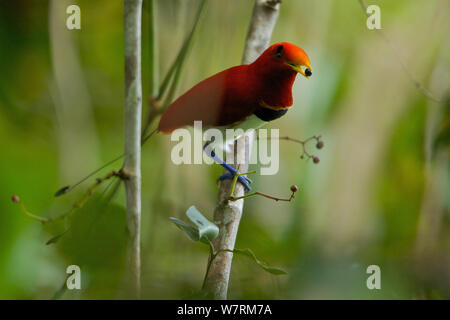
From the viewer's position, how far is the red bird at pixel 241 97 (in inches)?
28.5

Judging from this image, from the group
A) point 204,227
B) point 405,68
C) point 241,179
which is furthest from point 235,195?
point 405,68

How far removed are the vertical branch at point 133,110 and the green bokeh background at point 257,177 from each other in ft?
0.10

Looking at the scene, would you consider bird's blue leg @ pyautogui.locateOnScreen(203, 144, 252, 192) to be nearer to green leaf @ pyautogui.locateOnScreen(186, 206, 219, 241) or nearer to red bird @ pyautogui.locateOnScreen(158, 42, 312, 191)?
red bird @ pyautogui.locateOnScreen(158, 42, 312, 191)

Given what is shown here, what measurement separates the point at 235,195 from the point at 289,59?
0.26m

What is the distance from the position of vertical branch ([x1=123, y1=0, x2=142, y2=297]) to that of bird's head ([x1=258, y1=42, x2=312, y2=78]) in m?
0.23

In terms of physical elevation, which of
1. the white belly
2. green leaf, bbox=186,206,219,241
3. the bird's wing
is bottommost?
green leaf, bbox=186,206,219,241

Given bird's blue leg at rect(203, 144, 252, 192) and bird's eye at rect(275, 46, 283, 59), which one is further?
bird's blue leg at rect(203, 144, 252, 192)

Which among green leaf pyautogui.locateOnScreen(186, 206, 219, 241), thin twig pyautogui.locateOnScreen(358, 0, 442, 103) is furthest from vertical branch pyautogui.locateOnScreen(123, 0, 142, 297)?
thin twig pyautogui.locateOnScreen(358, 0, 442, 103)

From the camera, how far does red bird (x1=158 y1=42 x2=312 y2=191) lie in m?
0.73

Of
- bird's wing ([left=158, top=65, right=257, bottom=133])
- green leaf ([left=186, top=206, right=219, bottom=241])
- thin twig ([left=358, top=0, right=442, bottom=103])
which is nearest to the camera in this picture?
green leaf ([left=186, top=206, right=219, bottom=241])

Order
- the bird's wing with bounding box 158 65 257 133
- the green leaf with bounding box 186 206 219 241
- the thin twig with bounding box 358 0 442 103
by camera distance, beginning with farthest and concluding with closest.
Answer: the thin twig with bounding box 358 0 442 103 < the bird's wing with bounding box 158 65 257 133 < the green leaf with bounding box 186 206 219 241

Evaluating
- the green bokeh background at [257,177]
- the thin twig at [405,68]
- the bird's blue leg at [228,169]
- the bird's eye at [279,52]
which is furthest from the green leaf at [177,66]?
the thin twig at [405,68]

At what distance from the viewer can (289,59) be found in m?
0.69

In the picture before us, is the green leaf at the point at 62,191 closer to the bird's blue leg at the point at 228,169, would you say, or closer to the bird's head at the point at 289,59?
the bird's blue leg at the point at 228,169
